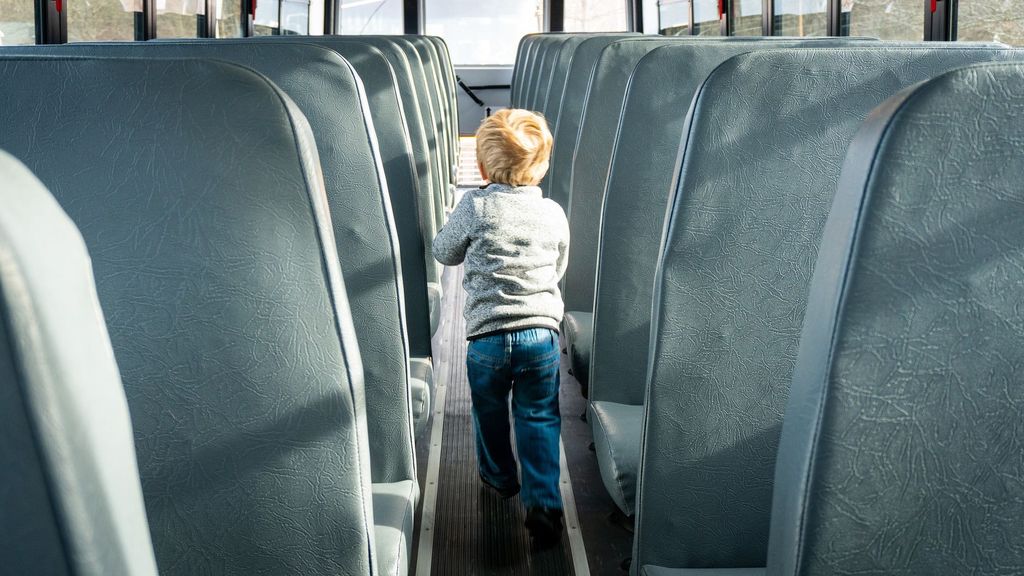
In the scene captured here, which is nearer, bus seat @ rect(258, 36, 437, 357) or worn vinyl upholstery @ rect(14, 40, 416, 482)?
worn vinyl upholstery @ rect(14, 40, 416, 482)

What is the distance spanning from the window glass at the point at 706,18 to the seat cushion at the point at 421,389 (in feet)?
16.4

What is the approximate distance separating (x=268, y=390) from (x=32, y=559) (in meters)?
0.51

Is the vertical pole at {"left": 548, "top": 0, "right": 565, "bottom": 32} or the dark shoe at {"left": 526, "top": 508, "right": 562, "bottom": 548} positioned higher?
the vertical pole at {"left": 548, "top": 0, "right": 565, "bottom": 32}

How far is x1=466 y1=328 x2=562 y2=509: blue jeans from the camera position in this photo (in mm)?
1985

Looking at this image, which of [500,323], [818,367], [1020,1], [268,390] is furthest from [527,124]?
[1020,1]

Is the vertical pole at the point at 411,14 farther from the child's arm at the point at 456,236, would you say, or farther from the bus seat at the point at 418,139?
the child's arm at the point at 456,236

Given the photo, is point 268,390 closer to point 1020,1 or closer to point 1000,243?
point 1000,243

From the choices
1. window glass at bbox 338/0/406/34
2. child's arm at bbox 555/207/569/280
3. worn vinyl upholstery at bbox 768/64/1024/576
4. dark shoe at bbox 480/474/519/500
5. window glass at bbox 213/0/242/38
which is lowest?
dark shoe at bbox 480/474/519/500

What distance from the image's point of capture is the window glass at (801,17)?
457 cm

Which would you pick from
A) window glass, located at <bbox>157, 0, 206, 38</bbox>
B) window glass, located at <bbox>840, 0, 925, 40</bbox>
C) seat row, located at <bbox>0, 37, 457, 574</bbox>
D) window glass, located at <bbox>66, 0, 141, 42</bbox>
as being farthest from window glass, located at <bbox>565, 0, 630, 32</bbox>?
seat row, located at <bbox>0, 37, 457, 574</bbox>

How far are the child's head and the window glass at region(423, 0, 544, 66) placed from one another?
778 centimetres

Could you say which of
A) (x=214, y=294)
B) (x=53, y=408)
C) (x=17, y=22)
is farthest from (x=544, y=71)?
(x=53, y=408)

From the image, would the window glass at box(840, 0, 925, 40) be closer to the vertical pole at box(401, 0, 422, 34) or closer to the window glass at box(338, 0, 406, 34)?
the vertical pole at box(401, 0, 422, 34)

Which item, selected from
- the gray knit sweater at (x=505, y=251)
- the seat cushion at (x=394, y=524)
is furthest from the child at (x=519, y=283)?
the seat cushion at (x=394, y=524)
